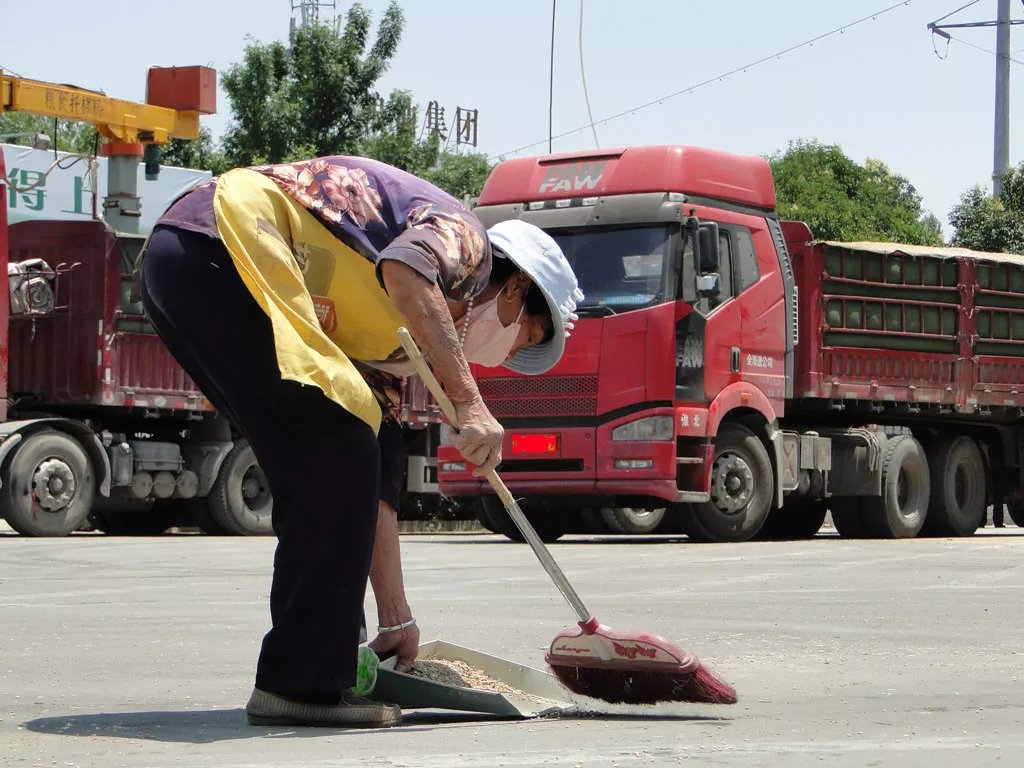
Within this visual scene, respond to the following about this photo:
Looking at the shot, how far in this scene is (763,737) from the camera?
4707 mm

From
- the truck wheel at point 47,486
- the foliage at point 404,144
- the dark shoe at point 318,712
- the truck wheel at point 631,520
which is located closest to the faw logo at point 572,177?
the truck wheel at point 631,520

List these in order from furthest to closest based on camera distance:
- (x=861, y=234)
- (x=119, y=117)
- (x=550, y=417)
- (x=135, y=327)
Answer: (x=861, y=234) < (x=119, y=117) < (x=135, y=327) < (x=550, y=417)

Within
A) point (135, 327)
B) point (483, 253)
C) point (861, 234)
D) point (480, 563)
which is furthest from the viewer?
point (861, 234)

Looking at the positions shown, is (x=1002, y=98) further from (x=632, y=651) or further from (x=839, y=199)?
(x=632, y=651)

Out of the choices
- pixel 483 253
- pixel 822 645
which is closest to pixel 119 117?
pixel 822 645

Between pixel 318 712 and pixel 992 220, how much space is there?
37.0 metres

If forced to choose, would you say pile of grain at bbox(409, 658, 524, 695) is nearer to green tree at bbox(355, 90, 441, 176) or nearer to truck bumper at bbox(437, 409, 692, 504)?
truck bumper at bbox(437, 409, 692, 504)

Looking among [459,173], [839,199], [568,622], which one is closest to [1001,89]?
[459,173]

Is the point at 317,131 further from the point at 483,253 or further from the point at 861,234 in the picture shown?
the point at 483,253

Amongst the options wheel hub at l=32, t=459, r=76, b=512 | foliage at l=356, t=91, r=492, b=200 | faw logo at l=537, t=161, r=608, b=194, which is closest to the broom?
faw logo at l=537, t=161, r=608, b=194

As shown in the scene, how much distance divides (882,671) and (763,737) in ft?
5.75

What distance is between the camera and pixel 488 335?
17.6 ft

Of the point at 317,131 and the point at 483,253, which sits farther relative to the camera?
the point at 317,131

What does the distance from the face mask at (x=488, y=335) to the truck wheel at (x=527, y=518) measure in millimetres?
11902
